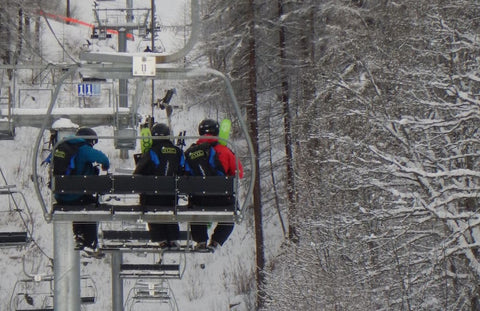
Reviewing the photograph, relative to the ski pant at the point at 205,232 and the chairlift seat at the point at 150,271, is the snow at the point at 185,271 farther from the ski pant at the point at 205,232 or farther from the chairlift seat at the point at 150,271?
the ski pant at the point at 205,232

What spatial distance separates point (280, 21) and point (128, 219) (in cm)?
1975

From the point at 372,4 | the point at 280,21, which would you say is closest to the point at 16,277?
the point at 280,21

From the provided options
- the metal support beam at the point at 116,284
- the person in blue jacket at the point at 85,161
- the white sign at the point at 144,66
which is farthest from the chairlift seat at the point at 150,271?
the white sign at the point at 144,66

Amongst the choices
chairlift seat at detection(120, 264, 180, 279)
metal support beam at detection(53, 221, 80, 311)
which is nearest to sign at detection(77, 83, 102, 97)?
metal support beam at detection(53, 221, 80, 311)

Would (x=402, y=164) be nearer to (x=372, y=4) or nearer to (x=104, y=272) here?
(x=372, y=4)

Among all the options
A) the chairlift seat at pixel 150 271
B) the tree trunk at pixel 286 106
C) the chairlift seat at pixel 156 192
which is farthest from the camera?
the tree trunk at pixel 286 106

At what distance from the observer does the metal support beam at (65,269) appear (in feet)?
59.2

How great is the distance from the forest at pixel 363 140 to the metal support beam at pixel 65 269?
552 centimetres

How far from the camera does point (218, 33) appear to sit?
2947cm

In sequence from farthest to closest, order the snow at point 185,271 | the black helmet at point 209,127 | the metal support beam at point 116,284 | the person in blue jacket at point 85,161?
the snow at point 185,271
the metal support beam at point 116,284
the person in blue jacket at point 85,161
the black helmet at point 209,127

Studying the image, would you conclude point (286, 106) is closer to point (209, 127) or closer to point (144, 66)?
point (209, 127)

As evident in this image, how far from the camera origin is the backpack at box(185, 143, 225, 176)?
422 inches

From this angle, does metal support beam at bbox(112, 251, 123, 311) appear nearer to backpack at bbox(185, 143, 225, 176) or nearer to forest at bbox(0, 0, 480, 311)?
forest at bbox(0, 0, 480, 311)

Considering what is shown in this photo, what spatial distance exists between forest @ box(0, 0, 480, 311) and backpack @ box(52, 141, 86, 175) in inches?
251
